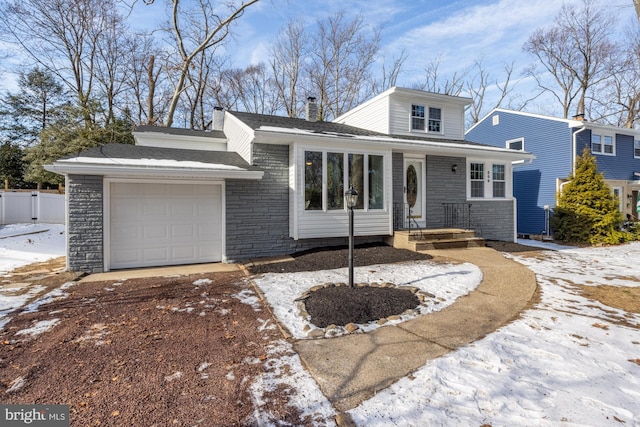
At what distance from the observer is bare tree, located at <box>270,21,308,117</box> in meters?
21.6

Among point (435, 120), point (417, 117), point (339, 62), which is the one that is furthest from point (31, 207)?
point (339, 62)

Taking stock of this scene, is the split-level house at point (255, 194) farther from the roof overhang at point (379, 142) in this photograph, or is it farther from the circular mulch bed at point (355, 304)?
the circular mulch bed at point (355, 304)

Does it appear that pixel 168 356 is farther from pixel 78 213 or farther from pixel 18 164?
pixel 18 164

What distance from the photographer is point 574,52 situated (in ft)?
72.6

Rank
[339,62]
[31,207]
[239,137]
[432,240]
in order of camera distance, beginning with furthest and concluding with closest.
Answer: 1. [339,62]
2. [31,207]
3. [239,137]
4. [432,240]

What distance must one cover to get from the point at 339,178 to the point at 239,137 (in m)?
3.39

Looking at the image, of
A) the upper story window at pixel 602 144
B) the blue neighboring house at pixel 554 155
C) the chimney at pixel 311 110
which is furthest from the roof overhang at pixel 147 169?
the upper story window at pixel 602 144

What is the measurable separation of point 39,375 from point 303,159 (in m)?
6.07

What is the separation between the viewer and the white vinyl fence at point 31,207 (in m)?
12.3

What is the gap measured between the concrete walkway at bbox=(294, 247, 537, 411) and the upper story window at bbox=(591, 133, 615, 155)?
587 inches

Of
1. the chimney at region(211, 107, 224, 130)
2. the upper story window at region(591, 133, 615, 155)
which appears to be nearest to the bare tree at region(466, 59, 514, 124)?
the upper story window at region(591, 133, 615, 155)

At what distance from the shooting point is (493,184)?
35.1 ft

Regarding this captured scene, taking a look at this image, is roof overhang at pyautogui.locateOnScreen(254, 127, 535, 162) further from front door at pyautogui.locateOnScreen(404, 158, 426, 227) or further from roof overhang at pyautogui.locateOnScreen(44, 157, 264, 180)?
roof overhang at pyautogui.locateOnScreen(44, 157, 264, 180)

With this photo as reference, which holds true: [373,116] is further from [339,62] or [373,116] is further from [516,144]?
[339,62]
